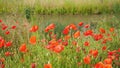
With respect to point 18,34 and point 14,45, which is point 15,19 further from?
point 14,45

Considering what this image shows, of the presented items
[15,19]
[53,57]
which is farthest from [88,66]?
[15,19]

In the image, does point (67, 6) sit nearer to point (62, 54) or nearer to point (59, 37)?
point (59, 37)

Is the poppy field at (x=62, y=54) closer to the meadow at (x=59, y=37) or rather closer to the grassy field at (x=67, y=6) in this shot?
the meadow at (x=59, y=37)

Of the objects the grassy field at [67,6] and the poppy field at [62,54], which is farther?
the grassy field at [67,6]

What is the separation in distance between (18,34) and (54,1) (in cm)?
1099

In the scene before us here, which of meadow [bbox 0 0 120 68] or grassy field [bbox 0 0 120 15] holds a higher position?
meadow [bbox 0 0 120 68]

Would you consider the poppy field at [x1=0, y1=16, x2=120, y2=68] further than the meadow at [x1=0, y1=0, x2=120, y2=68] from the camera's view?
No

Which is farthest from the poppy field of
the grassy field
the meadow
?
the grassy field

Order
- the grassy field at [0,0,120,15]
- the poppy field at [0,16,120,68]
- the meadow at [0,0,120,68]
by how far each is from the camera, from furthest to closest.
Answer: the grassy field at [0,0,120,15] < the meadow at [0,0,120,68] < the poppy field at [0,16,120,68]

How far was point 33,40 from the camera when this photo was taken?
391cm

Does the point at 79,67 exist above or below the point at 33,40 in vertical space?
below

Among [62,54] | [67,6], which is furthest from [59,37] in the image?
[67,6]

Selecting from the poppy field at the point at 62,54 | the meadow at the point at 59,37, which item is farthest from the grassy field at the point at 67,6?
the poppy field at the point at 62,54

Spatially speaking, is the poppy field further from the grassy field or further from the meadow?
the grassy field
